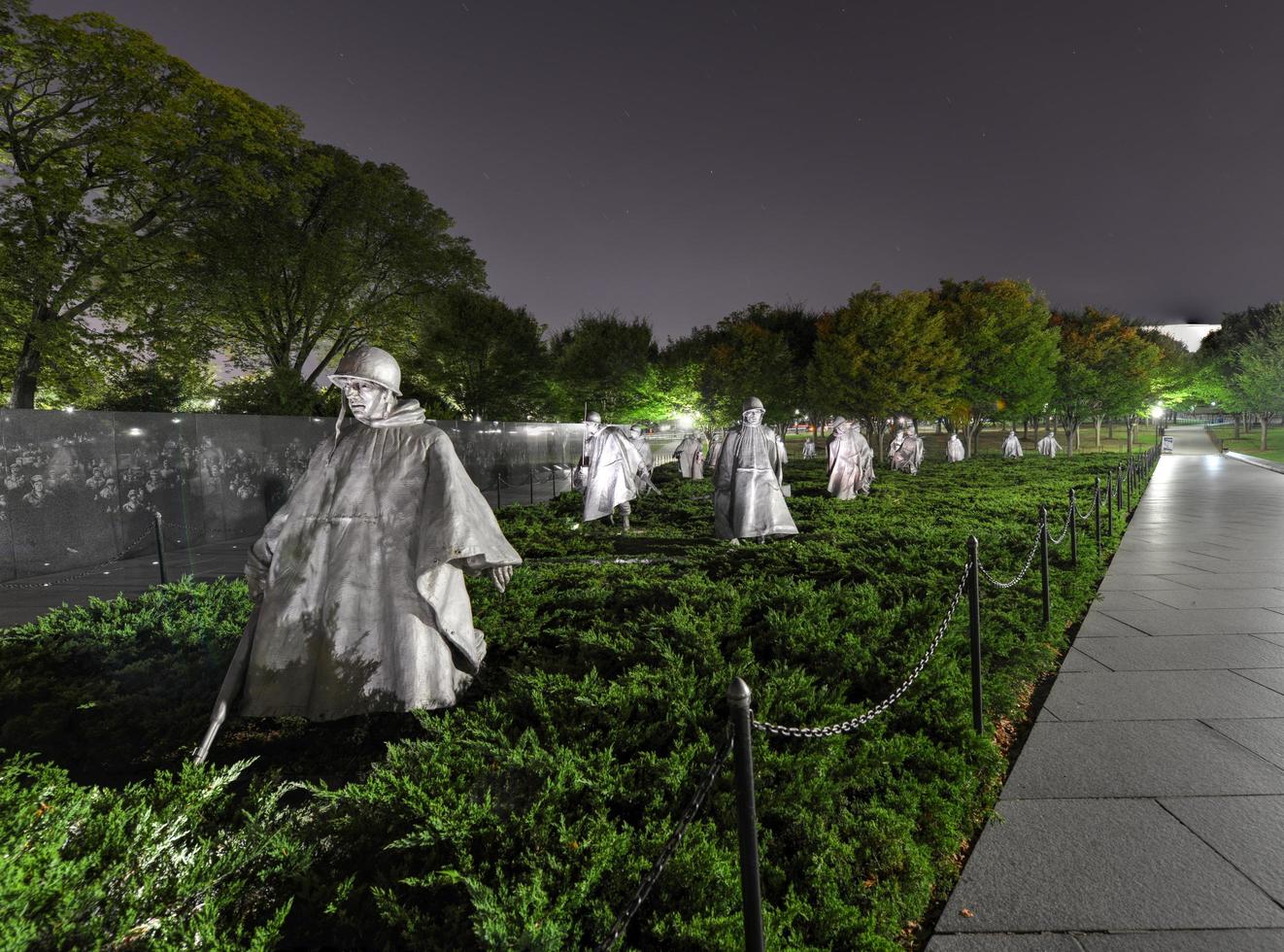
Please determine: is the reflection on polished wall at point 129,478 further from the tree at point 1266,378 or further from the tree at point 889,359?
the tree at point 1266,378

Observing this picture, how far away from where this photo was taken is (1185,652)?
5488mm

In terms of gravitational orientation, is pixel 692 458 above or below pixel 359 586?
below

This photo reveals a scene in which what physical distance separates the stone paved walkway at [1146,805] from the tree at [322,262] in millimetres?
22031

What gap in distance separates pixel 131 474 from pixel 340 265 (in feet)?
47.0

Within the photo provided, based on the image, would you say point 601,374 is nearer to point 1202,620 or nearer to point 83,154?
point 83,154

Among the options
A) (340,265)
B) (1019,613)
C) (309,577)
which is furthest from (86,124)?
(1019,613)

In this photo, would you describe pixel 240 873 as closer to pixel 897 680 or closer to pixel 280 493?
pixel 897 680

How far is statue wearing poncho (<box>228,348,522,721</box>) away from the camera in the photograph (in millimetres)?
3494

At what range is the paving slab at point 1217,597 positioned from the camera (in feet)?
22.7

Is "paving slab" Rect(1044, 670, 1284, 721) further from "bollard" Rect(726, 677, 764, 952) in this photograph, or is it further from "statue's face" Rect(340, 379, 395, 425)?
"statue's face" Rect(340, 379, 395, 425)

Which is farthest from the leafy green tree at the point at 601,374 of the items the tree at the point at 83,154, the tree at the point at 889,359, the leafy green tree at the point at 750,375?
the tree at the point at 83,154

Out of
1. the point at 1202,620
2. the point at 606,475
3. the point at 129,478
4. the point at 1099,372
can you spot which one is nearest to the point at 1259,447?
the point at 1099,372

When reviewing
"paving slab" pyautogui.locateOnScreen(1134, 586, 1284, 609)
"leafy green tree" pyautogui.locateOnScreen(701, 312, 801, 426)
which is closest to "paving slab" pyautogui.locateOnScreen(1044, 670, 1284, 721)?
"paving slab" pyautogui.locateOnScreen(1134, 586, 1284, 609)

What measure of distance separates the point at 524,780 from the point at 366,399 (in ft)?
7.17
